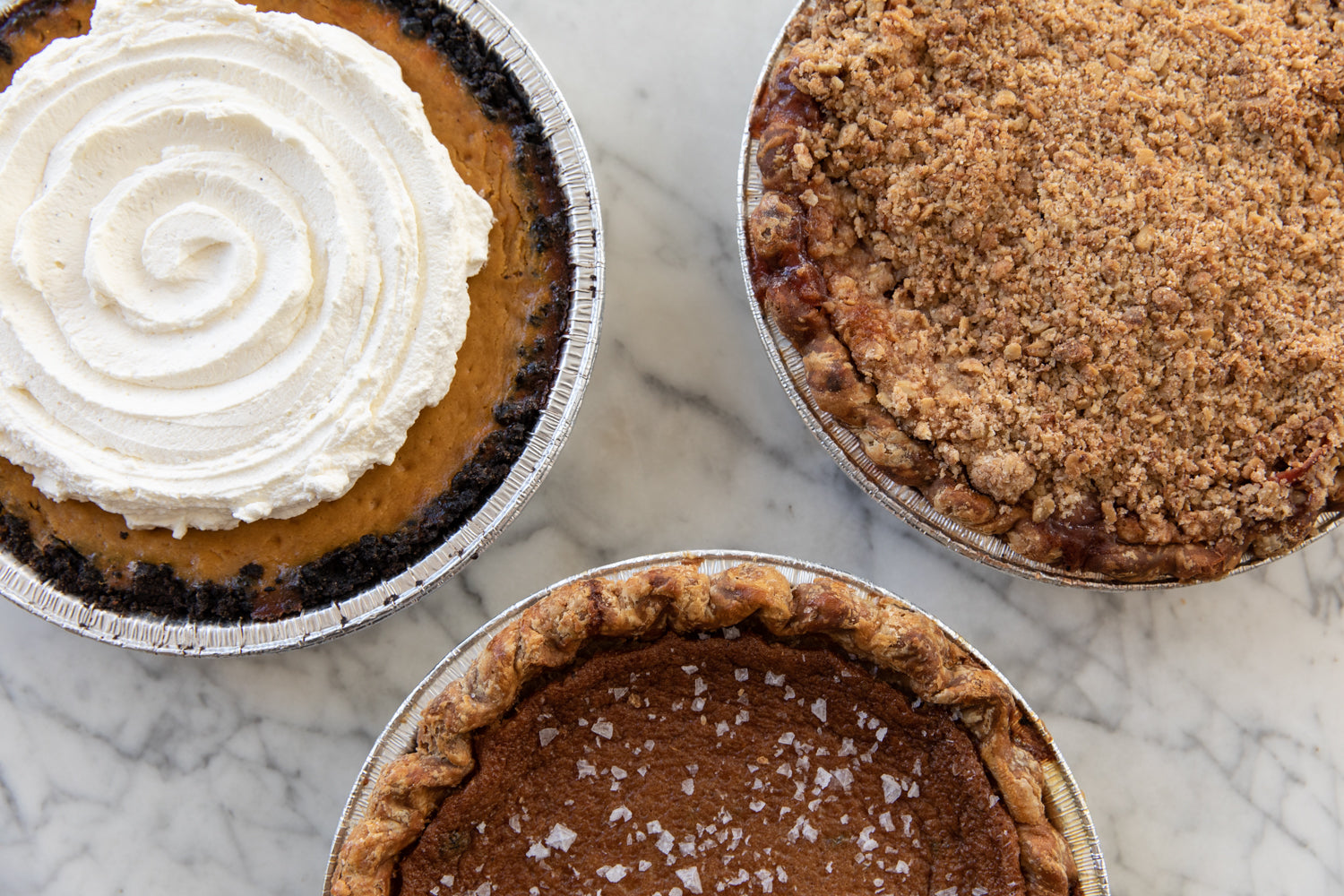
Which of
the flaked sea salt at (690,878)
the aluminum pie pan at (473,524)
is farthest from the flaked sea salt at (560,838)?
the aluminum pie pan at (473,524)

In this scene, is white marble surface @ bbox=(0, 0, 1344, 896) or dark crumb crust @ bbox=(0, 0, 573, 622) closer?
dark crumb crust @ bbox=(0, 0, 573, 622)

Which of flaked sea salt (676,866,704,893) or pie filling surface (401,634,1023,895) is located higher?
pie filling surface (401,634,1023,895)

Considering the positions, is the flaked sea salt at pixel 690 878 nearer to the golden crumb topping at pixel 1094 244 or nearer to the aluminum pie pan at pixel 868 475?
the aluminum pie pan at pixel 868 475

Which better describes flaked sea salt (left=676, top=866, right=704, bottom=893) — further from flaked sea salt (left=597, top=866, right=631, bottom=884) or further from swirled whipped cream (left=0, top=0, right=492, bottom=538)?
swirled whipped cream (left=0, top=0, right=492, bottom=538)

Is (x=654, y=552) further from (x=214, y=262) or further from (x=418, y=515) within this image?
(x=214, y=262)

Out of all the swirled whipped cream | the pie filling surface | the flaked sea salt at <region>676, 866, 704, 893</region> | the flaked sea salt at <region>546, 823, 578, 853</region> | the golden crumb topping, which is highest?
the golden crumb topping

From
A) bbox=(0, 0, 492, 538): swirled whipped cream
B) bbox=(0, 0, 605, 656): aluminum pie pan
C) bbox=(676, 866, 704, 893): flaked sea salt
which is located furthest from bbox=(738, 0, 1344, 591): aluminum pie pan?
bbox=(676, 866, 704, 893): flaked sea salt

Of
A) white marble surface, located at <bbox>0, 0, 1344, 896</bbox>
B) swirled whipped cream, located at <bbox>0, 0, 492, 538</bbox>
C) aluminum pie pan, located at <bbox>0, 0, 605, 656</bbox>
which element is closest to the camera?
swirled whipped cream, located at <bbox>0, 0, 492, 538</bbox>
